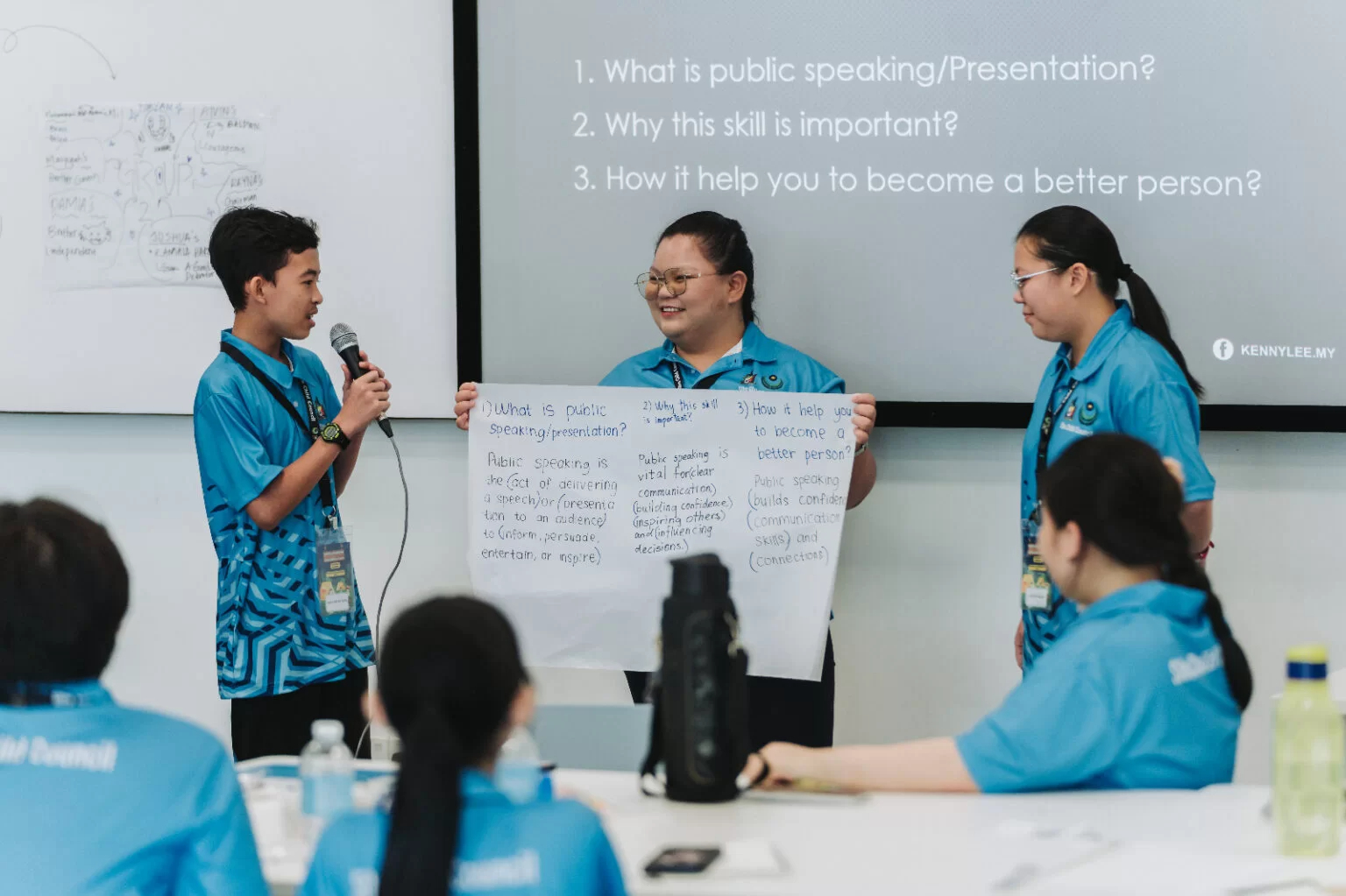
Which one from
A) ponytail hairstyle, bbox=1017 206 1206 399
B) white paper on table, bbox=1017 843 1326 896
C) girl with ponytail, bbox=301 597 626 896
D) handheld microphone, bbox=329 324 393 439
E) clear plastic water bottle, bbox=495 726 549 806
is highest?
ponytail hairstyle, bbox=1017 206 1206 399

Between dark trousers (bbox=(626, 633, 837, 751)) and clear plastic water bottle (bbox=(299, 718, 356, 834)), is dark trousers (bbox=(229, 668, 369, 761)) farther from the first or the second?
clear plastic water bottle (bbox=(299, 718, 356, 834))

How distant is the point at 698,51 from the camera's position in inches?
131

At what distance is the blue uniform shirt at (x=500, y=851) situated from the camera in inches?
52.2

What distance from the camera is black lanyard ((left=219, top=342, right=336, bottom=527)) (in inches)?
113

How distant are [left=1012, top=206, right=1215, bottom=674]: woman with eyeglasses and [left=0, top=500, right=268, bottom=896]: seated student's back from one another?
1793 mm

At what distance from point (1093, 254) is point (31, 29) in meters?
2.82

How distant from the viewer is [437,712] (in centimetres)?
133

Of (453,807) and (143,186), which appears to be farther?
(143,186)

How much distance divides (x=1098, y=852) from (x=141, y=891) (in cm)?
113

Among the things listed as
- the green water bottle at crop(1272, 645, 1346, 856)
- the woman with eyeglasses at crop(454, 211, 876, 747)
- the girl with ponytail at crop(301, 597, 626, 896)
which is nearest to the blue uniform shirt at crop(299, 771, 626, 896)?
the girl with ponytail at crop(301, 597, 626, 896)

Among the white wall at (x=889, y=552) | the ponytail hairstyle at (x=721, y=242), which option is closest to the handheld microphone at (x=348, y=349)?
the white wall at (x=889, y=552)

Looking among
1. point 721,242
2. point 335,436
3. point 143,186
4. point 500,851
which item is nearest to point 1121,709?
point 500,851

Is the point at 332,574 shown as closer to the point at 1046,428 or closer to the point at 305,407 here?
the point at 305,407

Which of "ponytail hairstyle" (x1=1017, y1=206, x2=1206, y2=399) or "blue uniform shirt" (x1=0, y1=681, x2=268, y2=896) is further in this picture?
"ponytail hairstyle" (x1=1017, y1=206, x2=1206, y2=399)
